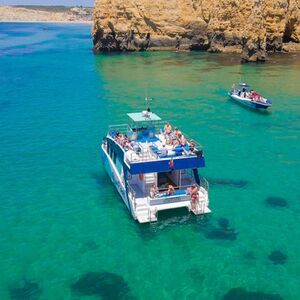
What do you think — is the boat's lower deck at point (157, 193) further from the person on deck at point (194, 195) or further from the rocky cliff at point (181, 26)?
the rocky cliff at point (181, 26)

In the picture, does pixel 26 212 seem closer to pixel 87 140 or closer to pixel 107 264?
pixel 107 264

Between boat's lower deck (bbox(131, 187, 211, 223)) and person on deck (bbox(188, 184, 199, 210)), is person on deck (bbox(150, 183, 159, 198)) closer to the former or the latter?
boat's lower deck (bbox(131, 187, 211, 223))

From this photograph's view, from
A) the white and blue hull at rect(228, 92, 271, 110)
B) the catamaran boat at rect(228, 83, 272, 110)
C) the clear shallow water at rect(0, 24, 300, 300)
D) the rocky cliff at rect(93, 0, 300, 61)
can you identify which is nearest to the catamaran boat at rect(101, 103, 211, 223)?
the clear shallow water at rect(0, 24, 300, 300)

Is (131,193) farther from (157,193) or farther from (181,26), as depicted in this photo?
(181,26)

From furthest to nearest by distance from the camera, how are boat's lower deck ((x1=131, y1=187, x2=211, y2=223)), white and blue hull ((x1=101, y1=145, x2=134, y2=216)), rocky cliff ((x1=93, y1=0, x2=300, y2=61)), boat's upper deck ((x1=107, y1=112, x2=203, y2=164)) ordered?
1. rocky cliff ((x1=93, y1=0, x2=300, y2=61))
2. white and blue hull ((x1=101, y1=145, x2=134, y2=216))
3. boat's upper deck ((x1=107, y1=112, x2=203, y2=164))
4. boat's lower deck ((x1=131, y1=187, x2=211, y2=223))

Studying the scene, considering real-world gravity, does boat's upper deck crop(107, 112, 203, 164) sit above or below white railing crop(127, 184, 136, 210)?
above

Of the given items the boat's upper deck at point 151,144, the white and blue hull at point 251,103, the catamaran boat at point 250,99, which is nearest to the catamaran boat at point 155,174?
the boat's upper deck at point 151,144

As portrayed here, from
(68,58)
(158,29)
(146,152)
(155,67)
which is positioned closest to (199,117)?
(146,152)
